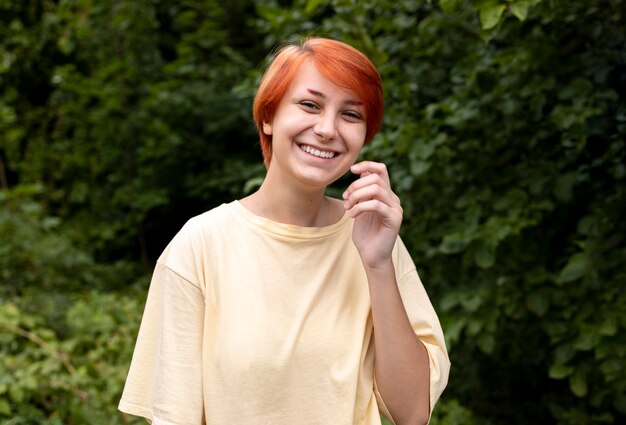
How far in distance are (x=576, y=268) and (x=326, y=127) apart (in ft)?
4.98

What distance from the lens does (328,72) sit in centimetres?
131

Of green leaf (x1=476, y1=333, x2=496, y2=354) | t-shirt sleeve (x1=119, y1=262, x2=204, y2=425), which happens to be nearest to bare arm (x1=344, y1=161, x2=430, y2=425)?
t-shirt sleeve (x1=119, y1=262, x2=204, y2=425)

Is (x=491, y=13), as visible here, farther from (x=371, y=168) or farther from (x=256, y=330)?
(x=256, y=330)

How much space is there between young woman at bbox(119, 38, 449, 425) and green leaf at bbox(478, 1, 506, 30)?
2.73 ft

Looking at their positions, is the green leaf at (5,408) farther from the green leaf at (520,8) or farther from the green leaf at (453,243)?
the green leaf at (520,8)

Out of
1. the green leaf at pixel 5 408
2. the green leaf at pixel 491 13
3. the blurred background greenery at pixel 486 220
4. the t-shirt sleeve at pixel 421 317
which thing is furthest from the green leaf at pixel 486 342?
the green leaf at pixel 5 408

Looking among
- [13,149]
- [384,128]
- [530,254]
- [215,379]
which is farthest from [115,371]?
[13,149]

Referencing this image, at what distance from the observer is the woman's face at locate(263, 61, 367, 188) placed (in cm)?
132

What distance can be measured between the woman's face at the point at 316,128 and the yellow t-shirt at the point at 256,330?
123 millimetres

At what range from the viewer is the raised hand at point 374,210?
4.25ft

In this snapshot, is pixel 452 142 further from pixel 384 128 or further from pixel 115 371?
pixel 115 371

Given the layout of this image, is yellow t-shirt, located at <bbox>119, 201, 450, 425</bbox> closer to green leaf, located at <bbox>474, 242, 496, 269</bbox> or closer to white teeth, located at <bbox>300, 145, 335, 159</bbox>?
white teeth, located at <bbox>300, 145, 335, 159</bbox>

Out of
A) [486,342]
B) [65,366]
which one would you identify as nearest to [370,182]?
[486,342]

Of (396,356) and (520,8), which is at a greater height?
(520,8)
